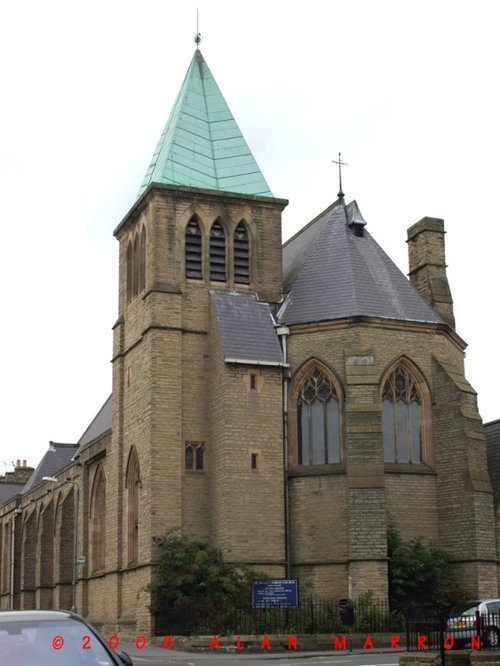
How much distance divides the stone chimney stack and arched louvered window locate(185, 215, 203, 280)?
8253mm

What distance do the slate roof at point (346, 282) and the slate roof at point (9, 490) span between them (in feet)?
138

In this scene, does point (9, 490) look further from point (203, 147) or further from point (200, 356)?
point (200, 356)

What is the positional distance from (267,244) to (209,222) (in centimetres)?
226

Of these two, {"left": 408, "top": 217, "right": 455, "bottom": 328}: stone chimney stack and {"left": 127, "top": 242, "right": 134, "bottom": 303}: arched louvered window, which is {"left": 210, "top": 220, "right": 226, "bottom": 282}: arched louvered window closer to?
{"left": 127, "top": 242, "right": 134, "bottom": 303}: arched louvered window

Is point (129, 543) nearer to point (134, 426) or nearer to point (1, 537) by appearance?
point (134, 426)

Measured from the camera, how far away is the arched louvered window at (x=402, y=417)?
113ft

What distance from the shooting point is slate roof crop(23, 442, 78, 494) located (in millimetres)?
59438

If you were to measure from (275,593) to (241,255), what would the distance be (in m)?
12.3

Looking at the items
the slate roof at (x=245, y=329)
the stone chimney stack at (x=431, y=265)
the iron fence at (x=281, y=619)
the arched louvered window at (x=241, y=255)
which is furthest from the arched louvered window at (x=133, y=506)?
the stone chimney stack at (x=431, y=265)

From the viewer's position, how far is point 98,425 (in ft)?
172

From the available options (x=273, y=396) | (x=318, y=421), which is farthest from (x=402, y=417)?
(x=273, y=396)

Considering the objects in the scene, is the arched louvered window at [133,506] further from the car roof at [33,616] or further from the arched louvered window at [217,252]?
the car roof at [33,616]

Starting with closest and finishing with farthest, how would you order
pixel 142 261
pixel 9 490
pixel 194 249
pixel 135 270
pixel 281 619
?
pixel 281 619
pixel 194 249
pixel 142 261
pixel 135 270
pixel 9 490

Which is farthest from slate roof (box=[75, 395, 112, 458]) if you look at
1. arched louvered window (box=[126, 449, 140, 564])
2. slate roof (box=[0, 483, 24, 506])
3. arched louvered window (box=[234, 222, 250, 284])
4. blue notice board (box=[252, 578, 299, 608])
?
slate roof (box=[0, 483, 24, 506])
